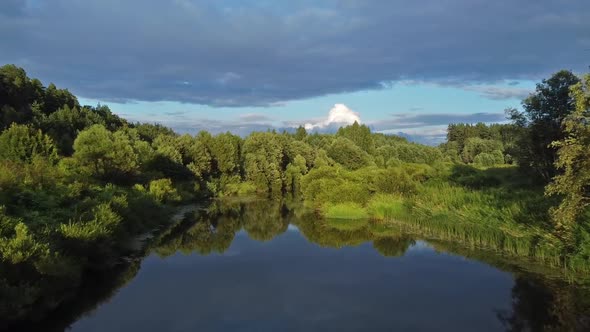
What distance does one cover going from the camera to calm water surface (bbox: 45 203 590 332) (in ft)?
55.9

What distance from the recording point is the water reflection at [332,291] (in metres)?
17.1

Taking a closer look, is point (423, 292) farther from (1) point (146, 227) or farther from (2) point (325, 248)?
(1) point (146, 227)

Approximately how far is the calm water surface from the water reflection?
46mm

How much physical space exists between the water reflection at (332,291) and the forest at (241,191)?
1.65 m

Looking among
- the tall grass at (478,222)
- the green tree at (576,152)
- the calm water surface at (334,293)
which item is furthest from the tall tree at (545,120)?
the green tree at (576,152)

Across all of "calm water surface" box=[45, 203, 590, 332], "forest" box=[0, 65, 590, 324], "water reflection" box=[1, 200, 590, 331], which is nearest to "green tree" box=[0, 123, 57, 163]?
"forest" box=[0, 65, 590, 324]

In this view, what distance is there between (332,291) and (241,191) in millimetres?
56359

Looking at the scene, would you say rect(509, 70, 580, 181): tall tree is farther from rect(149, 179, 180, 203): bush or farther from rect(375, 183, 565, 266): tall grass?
rect(149, 179, 180, 203): bush

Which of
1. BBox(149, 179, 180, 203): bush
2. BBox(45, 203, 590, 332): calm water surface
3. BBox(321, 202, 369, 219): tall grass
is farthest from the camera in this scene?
BBox(149, 179, 180, 203): bush

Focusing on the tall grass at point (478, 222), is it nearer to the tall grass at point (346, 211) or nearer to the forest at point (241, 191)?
the forest at point (241, 191)

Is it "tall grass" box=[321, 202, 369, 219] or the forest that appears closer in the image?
the forest

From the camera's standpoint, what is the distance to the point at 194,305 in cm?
1939

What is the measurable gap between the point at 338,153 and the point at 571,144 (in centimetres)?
7750

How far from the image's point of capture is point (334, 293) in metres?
20.8
